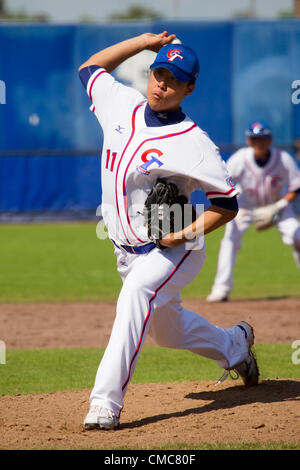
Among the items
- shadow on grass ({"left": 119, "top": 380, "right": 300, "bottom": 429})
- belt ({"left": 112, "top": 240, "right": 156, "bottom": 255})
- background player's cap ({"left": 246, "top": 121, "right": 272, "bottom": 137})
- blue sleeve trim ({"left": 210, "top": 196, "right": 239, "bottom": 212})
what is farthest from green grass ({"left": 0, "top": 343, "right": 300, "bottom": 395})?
background player's cap ({"left": 246, "top": 121, "right": 272, "bottom": 137})

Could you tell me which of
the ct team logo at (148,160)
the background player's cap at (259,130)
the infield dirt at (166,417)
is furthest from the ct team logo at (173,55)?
the background player's cap at (259,130)

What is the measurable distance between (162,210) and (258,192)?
5675 mm

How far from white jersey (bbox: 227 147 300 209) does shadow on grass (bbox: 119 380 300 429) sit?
4.61 m

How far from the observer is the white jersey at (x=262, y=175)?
9.77 meters

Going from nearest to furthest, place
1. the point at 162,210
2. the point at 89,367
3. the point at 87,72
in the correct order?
the point at 162,210, the point at 87,72, the point at 89,367

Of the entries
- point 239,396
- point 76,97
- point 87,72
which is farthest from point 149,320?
point 76,97

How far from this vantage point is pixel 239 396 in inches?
201

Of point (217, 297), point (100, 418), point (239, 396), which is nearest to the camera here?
point (100, 418)

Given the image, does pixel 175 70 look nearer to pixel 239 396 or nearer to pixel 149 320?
pixel 149 320

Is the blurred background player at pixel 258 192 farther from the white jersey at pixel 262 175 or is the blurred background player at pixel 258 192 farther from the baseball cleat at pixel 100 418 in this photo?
the baseball cleat at pixel 100 418

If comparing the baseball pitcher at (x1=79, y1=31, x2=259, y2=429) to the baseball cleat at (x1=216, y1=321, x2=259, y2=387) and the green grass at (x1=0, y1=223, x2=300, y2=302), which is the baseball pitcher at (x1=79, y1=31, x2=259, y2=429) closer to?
the baseball cleat at (x1=216, y1=321, x2=259, y2=387)

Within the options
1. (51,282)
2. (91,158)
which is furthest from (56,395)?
(91,158)

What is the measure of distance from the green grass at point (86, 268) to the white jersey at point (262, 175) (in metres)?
1.29
